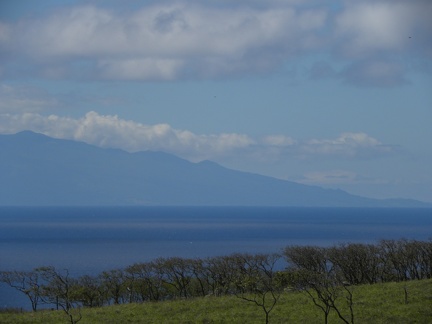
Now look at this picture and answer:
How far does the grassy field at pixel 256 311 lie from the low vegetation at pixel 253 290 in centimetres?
4

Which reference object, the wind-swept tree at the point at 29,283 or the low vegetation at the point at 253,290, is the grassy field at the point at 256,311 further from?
the wind-swept tree at the point at 29,283

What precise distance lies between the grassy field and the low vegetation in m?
0.04

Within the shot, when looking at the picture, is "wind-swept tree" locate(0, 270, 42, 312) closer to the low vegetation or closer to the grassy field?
the low vegetation

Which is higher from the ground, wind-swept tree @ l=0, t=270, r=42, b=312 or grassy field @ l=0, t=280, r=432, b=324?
wind-swept tree @ l=0, t=270, r=42, b=312

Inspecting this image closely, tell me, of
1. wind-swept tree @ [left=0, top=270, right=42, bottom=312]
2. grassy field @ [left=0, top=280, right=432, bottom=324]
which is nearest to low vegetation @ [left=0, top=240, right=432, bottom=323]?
grassy field @ [left=0, top=280, right=432, bottom=324]

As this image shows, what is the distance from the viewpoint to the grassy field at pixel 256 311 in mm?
26734

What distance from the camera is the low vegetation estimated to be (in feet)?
90.5

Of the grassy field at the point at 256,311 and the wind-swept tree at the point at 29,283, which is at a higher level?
the wind-swept tree at the point at 29,283

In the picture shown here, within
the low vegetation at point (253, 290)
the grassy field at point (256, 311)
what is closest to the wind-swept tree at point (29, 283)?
the low vegetation at point (253, 290)

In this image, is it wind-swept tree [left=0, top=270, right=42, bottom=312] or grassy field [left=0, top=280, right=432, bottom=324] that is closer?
grassy field [left=0, top=280, right=432, bottom=324]

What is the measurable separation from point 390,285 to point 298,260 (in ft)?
36.8

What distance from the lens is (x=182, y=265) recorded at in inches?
1645

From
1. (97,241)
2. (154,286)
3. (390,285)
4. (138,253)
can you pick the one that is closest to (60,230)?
(97,241)

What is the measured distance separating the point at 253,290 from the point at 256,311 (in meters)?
7.92
